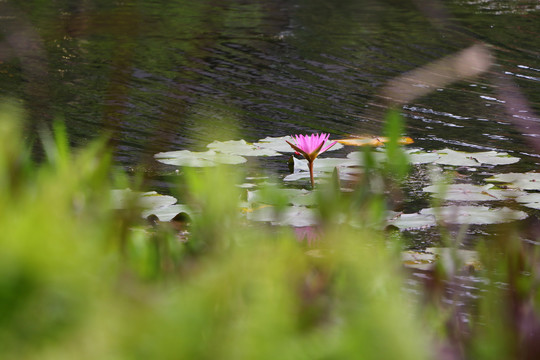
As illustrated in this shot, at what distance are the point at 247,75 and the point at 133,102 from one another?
1157mm

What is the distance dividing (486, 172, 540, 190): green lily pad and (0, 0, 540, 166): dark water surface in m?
0.63

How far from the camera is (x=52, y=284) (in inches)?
27.2

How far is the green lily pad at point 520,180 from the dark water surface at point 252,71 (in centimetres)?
63

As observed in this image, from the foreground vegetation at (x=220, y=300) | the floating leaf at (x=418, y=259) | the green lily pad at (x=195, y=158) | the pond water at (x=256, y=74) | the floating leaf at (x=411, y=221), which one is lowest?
the floating leaf at (x=418, y=259)

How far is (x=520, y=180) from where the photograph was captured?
3.11 m

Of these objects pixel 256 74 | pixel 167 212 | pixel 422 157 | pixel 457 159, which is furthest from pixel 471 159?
pixel 256 74

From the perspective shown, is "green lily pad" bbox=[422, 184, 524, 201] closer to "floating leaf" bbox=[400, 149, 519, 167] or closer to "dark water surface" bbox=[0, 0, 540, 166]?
"floating leaf" bbox=[400, 149, 519, 167]

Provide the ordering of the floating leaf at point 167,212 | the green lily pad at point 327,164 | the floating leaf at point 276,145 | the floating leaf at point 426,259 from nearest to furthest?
the floating leaf at point 426,259 < the floating leaf at point 167,212 < the green lily pad at point 327,164 < the floating leaf at point 276,145

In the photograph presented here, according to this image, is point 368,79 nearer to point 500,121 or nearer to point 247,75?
point 247,75

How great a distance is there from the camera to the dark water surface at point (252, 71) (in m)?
4.46

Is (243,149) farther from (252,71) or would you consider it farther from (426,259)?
(252,71)

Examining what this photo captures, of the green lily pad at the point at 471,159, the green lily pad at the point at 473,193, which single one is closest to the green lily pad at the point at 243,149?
the green lily pad at the point at 471,159

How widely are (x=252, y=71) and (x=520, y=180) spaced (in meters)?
3.31

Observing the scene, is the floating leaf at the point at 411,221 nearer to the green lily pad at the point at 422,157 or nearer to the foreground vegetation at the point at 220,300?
the green lily pad at the point at 422,157
